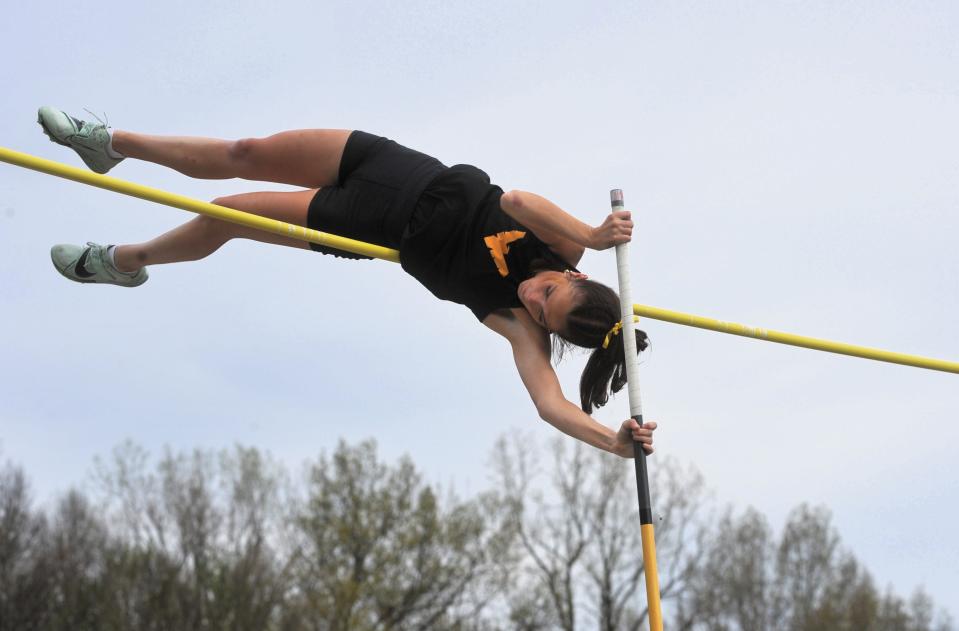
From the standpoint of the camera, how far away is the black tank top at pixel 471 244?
5.16 m

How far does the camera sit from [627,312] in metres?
4.85

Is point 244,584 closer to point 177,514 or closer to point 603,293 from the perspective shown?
point 177,514

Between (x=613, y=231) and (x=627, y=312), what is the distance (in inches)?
12.2

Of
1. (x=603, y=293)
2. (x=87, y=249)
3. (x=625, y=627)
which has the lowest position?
(x=603, y=293)

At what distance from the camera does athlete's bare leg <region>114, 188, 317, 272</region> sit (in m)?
5.34

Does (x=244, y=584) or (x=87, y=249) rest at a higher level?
(x=244, y=584)

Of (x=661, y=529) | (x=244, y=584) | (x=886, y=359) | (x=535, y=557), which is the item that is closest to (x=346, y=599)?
(x=244, y=584)

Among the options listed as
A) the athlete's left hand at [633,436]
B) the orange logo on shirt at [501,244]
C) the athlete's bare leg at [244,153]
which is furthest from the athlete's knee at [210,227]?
the athlete's left hand at [633,436]

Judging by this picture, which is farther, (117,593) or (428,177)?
(117,593)

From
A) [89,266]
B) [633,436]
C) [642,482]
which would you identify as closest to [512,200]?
[633,436]

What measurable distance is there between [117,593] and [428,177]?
21.7 meters

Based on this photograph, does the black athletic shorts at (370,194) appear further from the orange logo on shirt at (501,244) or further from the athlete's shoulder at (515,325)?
the athlete's shoulder at (515,325)

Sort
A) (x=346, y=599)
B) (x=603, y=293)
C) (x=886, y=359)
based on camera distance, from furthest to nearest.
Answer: (x=346, y=599) < (x=886, y=359) < (x=603, y=293)

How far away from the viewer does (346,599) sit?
79.4ft
